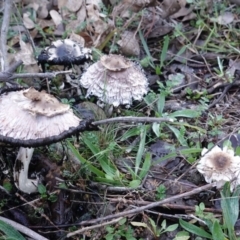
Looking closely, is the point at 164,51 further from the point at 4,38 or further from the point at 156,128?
the point at 4,38

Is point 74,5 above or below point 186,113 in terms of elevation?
above

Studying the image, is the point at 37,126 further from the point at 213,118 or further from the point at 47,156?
the point at 213,118

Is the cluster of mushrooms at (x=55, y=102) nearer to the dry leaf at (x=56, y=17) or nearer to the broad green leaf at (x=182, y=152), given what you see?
the broad green leaf at (x=182, y=152)

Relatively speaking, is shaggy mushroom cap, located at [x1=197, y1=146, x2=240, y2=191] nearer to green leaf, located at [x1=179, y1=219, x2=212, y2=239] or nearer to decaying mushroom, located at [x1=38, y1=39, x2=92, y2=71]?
green leaf, located at [x1=179, y1=219, x2=212, y2=239]

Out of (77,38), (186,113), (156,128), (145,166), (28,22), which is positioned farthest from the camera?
(28,22)

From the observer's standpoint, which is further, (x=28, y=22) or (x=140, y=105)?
(x=28, y=22)

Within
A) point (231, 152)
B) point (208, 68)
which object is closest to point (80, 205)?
point (231, 152)

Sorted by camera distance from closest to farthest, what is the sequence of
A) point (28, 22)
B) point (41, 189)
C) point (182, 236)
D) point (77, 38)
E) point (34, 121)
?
point (34, 121) → point (182, 236) → point (41, 189) → point (77, 38) → point (28, 22)

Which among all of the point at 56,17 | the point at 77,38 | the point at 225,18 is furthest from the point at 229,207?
the point at 56,17
